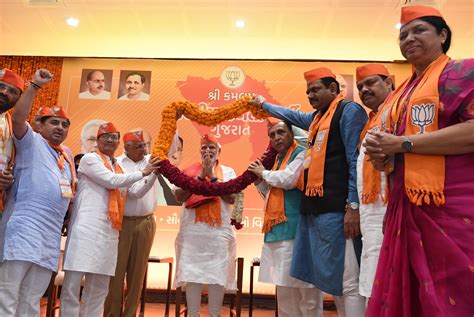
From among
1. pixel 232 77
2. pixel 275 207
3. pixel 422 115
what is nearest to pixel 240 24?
pixel 232 77

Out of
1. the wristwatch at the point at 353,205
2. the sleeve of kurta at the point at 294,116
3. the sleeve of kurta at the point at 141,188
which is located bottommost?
the wristwatch at the point at 353,205

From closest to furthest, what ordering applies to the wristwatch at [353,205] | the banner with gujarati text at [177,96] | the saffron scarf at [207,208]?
the wristwatch at [353,205] < the saffron scarf at [207,208] < the banner with gujarati text at [177,96]

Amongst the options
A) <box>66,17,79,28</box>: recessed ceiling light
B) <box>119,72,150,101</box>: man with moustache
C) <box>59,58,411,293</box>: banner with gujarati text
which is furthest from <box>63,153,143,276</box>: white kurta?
<box>66,17,79,28</box>: recessed ceiling light

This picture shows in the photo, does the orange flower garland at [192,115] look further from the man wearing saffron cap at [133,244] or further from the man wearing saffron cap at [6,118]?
the man wearing saffron cap at [6,118]

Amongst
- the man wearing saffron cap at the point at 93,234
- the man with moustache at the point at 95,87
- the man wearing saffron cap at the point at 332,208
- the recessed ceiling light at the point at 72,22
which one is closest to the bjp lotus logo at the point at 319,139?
the man wearing saffron cap at the point at 332,208

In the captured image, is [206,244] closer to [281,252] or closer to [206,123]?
[281,252]

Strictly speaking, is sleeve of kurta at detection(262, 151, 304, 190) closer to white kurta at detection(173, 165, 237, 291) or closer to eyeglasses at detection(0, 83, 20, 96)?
white kurta at detection(173, 165, 237, 291)

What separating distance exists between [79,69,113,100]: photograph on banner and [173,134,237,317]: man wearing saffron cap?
4.01 m

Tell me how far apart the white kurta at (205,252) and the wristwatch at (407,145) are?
7.66 ft

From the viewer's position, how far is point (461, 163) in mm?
1415

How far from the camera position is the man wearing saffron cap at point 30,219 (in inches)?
103

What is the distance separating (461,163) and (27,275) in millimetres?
2643

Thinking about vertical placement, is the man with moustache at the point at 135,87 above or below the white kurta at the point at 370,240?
above

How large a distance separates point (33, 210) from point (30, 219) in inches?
2.5
